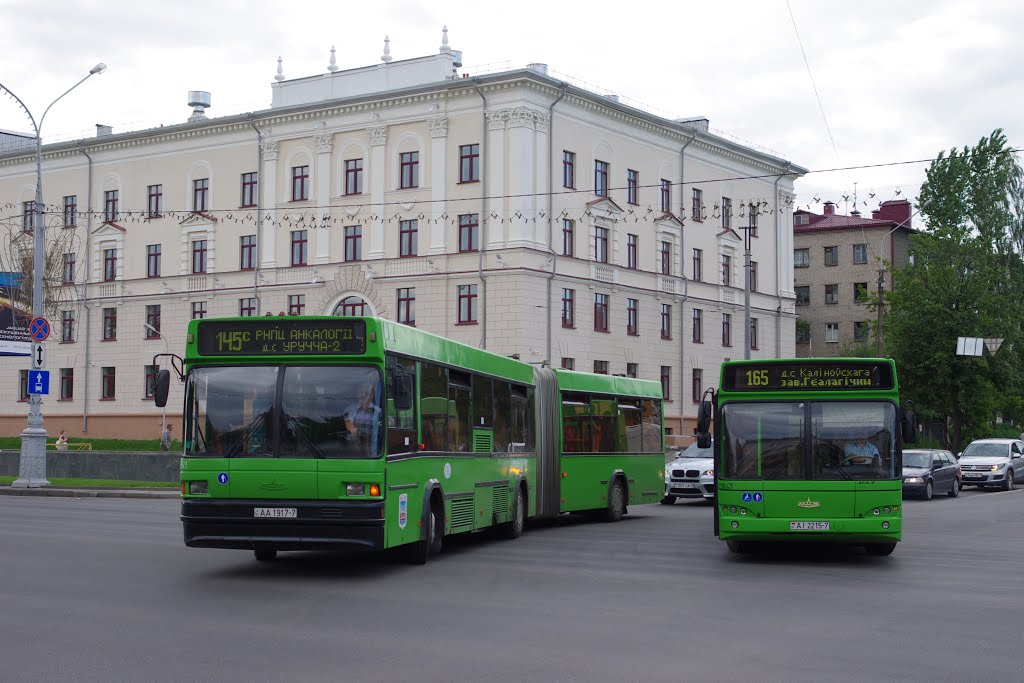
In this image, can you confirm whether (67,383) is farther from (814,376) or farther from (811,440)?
(811,440)

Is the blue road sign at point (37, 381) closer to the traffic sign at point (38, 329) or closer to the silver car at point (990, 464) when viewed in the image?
the traffic sign at point (38, 329)

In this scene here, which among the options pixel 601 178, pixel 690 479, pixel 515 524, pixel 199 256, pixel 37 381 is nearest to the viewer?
pixel 515 524

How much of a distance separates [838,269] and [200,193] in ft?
162

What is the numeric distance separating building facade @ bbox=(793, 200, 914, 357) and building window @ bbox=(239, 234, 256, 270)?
46.1 meters

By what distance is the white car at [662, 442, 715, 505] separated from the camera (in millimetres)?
31875

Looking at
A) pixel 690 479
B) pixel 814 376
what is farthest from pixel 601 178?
pixel 814 376

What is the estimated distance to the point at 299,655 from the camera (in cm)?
952

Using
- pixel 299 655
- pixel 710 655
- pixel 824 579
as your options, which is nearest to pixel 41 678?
pixel 299 655

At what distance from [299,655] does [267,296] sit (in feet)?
168

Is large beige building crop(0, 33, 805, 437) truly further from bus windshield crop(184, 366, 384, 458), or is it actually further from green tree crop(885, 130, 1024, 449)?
bus windshield crop(184, 366, 384, 458)

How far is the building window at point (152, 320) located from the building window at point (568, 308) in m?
20.7

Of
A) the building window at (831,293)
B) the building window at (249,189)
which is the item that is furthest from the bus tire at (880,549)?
the building window at (831,293)

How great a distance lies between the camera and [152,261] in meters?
64.1

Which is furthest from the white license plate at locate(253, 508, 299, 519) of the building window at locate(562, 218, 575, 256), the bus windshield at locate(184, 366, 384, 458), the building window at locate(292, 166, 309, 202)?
the building window at locate(292, 166, 309, 202)
